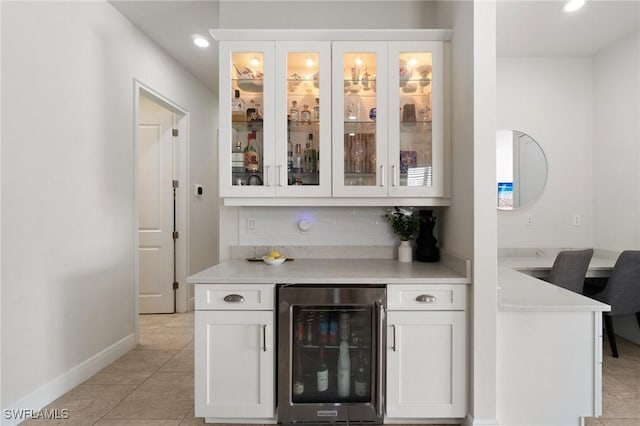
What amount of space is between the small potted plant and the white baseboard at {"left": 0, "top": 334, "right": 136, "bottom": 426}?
2.36 m

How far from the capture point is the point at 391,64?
2262 mm

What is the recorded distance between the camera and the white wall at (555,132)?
3.57 metres

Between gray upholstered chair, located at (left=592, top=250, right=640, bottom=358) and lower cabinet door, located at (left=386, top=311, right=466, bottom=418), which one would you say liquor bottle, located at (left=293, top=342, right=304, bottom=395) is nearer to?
lower cabinet door, located at (left=386, top=311, right=466, bottom=418)

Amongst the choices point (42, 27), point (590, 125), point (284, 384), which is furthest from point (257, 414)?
point (590, 125)

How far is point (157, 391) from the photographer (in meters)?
2.38

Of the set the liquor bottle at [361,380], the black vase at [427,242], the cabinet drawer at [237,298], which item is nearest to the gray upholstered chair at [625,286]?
the black vase at [427,242]

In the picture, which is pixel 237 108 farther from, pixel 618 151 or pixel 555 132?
pixel 618 151

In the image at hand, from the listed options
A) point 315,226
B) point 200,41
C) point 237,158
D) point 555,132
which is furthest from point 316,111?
point 555,132

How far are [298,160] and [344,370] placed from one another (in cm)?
129

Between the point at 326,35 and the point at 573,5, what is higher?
the point at 573,5

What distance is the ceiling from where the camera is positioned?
9.04 ft

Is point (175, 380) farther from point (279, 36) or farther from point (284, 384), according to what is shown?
point (279, 36)

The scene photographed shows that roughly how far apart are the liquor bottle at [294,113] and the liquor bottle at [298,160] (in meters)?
0.16

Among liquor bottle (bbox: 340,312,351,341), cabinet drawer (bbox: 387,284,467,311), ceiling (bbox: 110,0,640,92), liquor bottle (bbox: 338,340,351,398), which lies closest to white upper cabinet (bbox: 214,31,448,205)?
cabinet drawer (bbox: 387,284,467,311)
